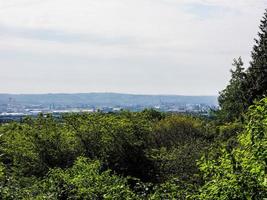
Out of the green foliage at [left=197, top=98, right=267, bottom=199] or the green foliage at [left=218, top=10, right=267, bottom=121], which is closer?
the green foliage at [left=197, top=98, right=267, bottom=199]

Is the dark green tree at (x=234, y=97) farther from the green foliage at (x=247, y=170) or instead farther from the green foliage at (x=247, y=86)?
the green foliage at (x=247, y=170)

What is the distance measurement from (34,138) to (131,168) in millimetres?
7658

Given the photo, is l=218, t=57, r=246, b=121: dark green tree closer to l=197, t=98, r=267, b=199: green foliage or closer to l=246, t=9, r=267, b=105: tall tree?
l=246, t=9, r=267, b=105: tall tree

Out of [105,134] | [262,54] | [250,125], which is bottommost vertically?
[105,134]

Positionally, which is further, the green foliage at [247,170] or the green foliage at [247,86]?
the green foliage at [247,86]

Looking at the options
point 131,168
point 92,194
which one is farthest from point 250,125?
point 131,168

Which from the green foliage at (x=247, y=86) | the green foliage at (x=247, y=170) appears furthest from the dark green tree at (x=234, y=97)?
the green foliage at (x=247, y=170)

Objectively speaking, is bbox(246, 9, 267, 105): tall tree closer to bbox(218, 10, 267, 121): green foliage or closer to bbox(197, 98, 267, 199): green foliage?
bbox(218, 10, 267, 121): green foliage

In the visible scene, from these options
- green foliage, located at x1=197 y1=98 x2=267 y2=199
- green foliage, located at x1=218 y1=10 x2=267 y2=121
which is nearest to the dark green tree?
green foliage, located at x1=218 y1=10 x2=267 y2=121

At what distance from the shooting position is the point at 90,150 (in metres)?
38.0

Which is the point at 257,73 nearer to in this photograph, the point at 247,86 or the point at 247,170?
the point at 247,86

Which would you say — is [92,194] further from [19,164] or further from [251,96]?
[251,96]

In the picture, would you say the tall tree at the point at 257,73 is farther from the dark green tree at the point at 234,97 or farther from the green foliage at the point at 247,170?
the green foliage at the point at 247,170

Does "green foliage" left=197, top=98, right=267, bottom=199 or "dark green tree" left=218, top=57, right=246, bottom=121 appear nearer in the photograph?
"green foliage" left=197, top=98, right=267, bottom=199
